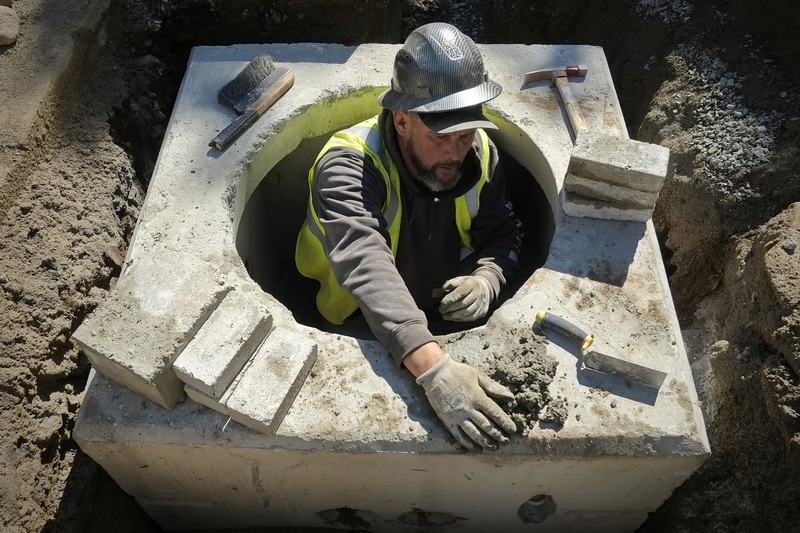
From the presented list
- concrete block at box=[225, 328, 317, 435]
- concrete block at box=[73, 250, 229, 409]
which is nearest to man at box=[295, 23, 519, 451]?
concrete block at box=[225, 328, 317, 435]

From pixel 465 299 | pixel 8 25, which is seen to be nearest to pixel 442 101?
pixel 465 299

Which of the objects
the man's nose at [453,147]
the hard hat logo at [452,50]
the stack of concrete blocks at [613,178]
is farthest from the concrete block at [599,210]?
the hard hat logo at [452,50]

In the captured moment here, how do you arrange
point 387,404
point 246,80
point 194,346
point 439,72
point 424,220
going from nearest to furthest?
point 194,346 < point 387,404 < point 439,72 < point 424,220 < point 246,80

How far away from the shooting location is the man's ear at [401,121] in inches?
113

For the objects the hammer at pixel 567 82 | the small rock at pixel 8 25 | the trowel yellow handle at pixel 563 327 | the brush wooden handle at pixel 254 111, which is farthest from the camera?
the small rock at pixel 8 25

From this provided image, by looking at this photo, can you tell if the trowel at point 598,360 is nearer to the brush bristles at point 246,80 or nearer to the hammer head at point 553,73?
the hammer head at point 553,73

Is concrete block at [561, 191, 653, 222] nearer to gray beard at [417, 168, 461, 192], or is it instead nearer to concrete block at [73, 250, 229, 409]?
gray beard at [417, 168, 461, 192]

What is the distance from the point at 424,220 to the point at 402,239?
15 centimetres

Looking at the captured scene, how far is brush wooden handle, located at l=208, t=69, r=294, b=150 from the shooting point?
3117 mm

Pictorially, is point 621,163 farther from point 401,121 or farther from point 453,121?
point 401,121

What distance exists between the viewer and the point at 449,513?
9.57 feet

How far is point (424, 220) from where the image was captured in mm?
3219

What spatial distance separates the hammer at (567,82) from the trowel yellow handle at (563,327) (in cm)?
111

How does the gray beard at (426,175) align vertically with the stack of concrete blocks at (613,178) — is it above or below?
below
